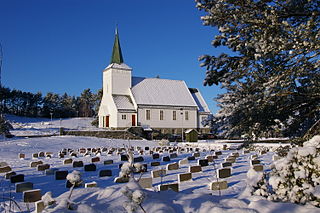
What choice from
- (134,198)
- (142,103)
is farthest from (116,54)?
(134,198)

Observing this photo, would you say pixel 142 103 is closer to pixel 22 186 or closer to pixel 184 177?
pixel 184 177

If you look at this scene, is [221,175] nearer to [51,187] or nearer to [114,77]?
[51,187]

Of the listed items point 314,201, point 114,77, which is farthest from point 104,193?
point 114,77

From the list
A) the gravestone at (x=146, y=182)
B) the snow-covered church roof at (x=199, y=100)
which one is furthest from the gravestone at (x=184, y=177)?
the snow-covered church roof at (x=199, y=100)

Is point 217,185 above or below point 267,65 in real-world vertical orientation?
below

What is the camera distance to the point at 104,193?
5.33 meters

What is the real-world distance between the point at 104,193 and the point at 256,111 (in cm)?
438

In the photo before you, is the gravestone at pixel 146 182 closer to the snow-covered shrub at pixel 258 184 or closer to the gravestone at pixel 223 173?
the gravestone at pixel 223 173

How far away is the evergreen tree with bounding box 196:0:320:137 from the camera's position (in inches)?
243

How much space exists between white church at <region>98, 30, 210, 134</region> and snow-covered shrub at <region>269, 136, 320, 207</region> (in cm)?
3589

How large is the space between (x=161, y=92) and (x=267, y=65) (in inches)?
1491

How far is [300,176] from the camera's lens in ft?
13.9

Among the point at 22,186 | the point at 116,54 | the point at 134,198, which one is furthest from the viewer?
the point at 116,54

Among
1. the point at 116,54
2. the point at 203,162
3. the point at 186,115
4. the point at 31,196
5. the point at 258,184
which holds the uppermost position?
the point at 116,54
